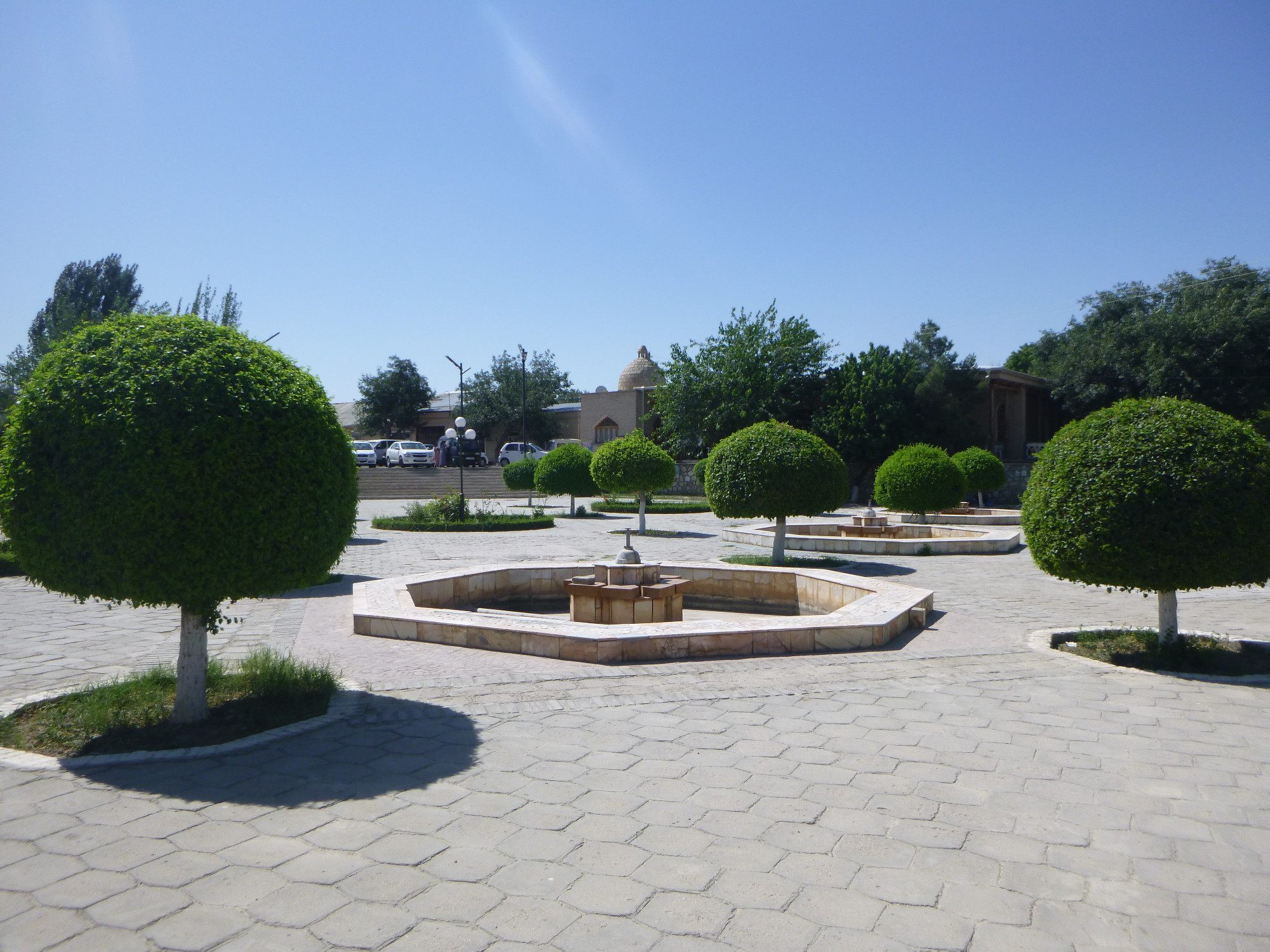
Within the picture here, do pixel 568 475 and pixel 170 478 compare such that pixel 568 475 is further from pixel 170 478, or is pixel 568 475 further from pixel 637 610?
pixel 170 478

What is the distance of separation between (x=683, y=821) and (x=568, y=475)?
74.4 ft

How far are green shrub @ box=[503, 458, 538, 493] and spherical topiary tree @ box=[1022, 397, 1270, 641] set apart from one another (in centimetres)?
2376

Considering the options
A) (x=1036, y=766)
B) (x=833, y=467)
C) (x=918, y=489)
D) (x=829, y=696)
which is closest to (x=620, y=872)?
(x=1036, y=766)

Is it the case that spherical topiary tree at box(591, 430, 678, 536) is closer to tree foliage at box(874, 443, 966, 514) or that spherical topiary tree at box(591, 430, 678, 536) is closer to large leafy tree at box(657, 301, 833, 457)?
tree foliage at box(874, 443, 966, 514)

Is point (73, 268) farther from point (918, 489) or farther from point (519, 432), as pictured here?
point (918, 489)

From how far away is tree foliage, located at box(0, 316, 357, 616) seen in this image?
4500 mm

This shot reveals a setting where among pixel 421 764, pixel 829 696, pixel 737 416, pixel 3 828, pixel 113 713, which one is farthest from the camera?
pixel 737 416

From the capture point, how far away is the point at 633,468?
67.6ft

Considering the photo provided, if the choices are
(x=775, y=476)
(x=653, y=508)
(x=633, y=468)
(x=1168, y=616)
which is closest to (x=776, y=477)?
(x=775, y=476)

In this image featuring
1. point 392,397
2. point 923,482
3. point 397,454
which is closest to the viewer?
point 923,482

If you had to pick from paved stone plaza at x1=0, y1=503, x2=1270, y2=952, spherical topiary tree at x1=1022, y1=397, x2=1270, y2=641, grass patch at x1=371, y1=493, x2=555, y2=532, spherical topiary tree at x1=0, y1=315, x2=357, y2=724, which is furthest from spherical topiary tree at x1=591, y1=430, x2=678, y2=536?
spherical topiary tree at x1=0, y1=315, x2=357, y2=724

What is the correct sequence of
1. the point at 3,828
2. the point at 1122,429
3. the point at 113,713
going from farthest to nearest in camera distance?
the point at 1122,429
the point at 113,713
the point at 3,828

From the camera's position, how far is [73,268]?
159 ft

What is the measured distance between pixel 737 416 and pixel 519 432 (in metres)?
23.5
